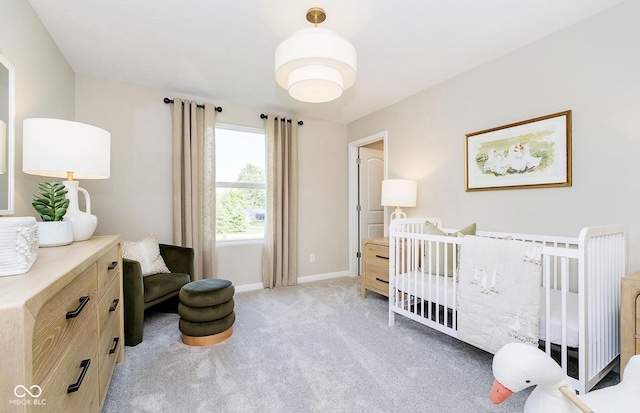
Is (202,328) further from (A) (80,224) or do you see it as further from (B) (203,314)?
(A) (80,224)

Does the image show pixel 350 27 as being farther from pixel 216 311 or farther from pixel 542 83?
pixel 216 311

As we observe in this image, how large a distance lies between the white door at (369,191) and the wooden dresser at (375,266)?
108cm

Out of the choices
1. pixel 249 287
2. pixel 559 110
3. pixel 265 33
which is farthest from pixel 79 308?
pixel 559 110

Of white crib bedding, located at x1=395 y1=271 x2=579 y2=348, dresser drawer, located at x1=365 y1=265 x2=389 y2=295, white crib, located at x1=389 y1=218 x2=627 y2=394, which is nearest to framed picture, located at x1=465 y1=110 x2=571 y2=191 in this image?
white crib, located at x1=389 y1=218 x2=627 y2=394

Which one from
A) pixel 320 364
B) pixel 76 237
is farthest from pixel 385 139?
pixel 76 237

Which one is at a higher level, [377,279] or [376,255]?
[376,255]

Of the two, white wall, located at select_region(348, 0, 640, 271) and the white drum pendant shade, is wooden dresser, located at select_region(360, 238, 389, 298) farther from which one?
the white drum pendant shade

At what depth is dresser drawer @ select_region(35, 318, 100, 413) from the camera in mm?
789

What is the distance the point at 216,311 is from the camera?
Answer: 218 centimetres

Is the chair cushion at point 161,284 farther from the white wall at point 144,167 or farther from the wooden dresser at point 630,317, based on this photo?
the wooden dresser at point 630,317

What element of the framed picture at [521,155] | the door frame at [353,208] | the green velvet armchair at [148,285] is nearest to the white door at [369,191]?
the door frame at [353,208]

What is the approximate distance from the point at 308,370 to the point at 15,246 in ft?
5.18

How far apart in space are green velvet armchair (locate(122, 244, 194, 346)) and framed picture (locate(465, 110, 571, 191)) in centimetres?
286

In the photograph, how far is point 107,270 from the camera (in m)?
1.50
